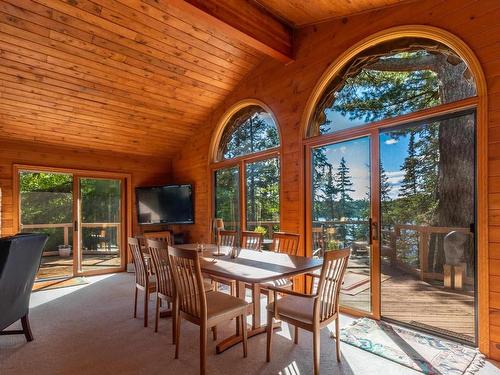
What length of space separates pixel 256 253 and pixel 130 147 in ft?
12.7

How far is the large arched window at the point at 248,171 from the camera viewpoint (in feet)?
14.5

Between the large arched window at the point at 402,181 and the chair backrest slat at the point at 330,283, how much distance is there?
3.50ft

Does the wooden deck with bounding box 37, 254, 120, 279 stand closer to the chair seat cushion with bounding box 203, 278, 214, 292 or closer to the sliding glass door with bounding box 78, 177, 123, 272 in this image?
the sliding glass door with bounding box 78, 177, 123, 272

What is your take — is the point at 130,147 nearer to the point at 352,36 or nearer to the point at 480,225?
the point at 352,36

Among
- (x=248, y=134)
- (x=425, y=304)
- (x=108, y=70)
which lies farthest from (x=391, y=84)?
(x=108, y=70)

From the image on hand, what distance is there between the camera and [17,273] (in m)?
2.54

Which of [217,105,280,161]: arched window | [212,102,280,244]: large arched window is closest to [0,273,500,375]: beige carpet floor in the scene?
[212,102,280,244]: large arched window

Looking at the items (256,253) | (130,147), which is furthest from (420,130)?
(130,147)

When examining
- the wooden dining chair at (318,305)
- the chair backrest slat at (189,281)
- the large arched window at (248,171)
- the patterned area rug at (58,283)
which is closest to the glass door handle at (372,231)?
the wooden dining chair at (318,305)

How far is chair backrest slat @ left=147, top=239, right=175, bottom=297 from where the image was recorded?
2.82 m

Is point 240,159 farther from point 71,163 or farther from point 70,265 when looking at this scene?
point 70,265

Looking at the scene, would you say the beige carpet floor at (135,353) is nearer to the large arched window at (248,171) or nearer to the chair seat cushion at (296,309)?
the chair seat cushion at (296,309)

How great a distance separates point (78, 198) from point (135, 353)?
3.98 m

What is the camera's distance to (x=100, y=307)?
3768mm
